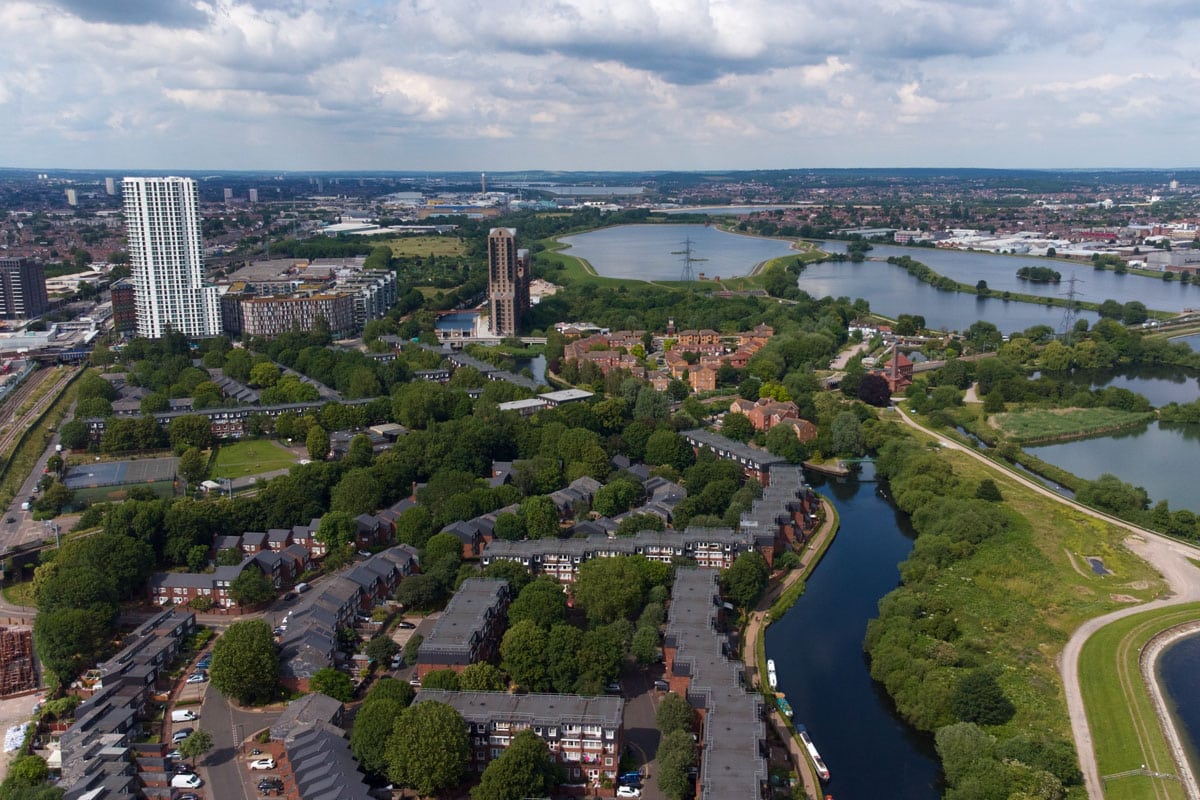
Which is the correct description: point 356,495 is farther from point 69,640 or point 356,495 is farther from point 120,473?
point 120,473

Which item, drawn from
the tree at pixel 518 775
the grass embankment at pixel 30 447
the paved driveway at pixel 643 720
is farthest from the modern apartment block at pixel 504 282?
the tree at pixel 518 775

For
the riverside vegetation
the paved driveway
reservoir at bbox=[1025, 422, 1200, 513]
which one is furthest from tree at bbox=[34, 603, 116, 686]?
reservoir at bbox=[1025, 422, 1200, 513]

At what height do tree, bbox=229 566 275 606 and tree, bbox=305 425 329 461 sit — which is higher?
tree, bbox=305 425 329 461

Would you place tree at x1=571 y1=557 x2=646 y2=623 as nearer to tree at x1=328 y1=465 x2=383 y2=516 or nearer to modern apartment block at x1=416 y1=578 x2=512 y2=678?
modern apartment block at x1=416 y1=578 x2=512 y2=678

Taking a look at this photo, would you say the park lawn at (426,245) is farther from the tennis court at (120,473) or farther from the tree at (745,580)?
the tree at (745,580)

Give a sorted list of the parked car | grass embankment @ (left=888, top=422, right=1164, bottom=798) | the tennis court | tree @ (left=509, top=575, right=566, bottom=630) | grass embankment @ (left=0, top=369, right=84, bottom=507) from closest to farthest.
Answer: the parked car, grass embankment @ (left=888, top=422, right=1164, bottom=798), tree @ (left=509, top=575, right=566, bottom=630), the tennis court, grass embankment @ (left=0, top=369, right=84, bottom=507)

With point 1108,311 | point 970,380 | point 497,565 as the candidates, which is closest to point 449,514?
point 497,565

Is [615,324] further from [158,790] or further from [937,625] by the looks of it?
[158,790]
